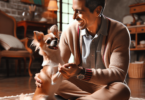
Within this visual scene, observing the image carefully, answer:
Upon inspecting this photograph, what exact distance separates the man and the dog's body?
6cm

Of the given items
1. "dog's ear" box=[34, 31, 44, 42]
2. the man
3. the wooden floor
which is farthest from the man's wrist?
the wooden floor

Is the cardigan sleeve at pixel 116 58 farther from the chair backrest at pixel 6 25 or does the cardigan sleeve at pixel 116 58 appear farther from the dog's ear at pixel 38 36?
the chair backrest at pixel 6 25

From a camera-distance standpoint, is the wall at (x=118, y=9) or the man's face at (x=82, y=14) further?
the wall at (x=118, y=9)

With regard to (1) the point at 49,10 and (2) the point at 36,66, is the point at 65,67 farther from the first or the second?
(1) the point at 49,10

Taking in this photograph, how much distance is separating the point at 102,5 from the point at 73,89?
710 mm

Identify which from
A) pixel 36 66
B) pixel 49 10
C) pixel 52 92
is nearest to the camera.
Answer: pixel 52 92

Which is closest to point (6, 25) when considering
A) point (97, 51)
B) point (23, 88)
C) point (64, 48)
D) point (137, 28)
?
point (23, 88)

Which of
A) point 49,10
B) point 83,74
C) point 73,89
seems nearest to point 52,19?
point 49,10

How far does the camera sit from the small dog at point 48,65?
3.65 feet

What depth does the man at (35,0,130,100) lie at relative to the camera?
1.16 metres

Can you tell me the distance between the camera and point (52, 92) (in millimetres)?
1167

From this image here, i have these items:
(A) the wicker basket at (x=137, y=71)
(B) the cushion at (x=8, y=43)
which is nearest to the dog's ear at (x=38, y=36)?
(B) the cushion at (x=8, y=43)

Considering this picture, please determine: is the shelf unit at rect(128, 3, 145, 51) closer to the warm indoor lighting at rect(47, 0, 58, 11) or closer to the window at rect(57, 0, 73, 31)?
the warm indoor lighting at rect(47, 0, 58, 11)

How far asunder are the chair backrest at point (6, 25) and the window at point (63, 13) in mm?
1893
